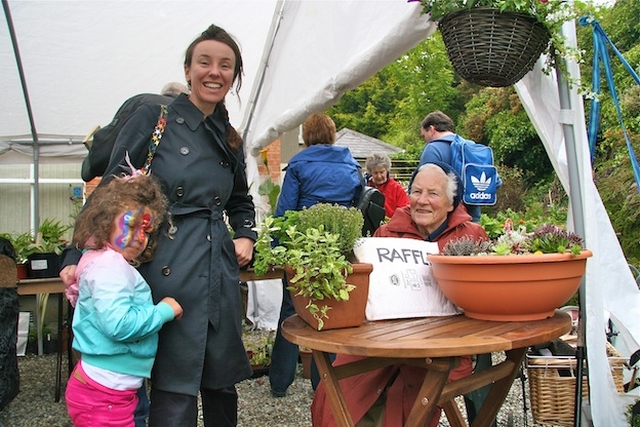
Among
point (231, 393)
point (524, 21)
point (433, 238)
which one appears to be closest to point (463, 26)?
point (524, 21)

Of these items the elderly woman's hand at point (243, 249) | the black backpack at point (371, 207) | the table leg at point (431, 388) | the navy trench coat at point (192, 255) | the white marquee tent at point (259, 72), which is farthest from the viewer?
the black backpack at point (371, 207)

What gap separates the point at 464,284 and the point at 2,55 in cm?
483

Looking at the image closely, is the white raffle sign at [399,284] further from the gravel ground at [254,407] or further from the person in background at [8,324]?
the person in background at [8,324]

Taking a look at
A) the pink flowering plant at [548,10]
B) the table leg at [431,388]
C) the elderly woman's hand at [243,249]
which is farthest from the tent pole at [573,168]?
the elderly woman's hand at [243,249]

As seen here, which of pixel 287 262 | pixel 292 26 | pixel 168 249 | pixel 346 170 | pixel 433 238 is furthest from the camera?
pixel 292 26

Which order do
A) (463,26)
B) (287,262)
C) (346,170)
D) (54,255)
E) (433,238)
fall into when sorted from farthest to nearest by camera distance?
1. (346,170)
2. (54,255)
3. (433,238)
4. (463,26)
5. (287,262)

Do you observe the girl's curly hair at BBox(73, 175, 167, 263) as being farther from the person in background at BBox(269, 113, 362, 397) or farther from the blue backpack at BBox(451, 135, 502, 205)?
the blue backpack at BBox(451, 135, 502, 205)

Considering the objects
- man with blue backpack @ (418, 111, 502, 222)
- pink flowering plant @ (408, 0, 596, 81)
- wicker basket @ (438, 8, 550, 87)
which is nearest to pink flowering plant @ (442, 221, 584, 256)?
wicker basket @ (438, 8, 550, 87)

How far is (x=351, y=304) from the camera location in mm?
1793

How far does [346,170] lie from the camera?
387 cm

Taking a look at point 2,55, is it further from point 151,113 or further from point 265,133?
point 151,113

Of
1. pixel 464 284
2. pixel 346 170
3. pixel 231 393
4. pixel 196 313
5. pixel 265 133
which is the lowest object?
pixel 231 393

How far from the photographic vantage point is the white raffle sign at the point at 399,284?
1.96 m

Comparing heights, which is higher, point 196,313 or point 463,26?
point 463,26
